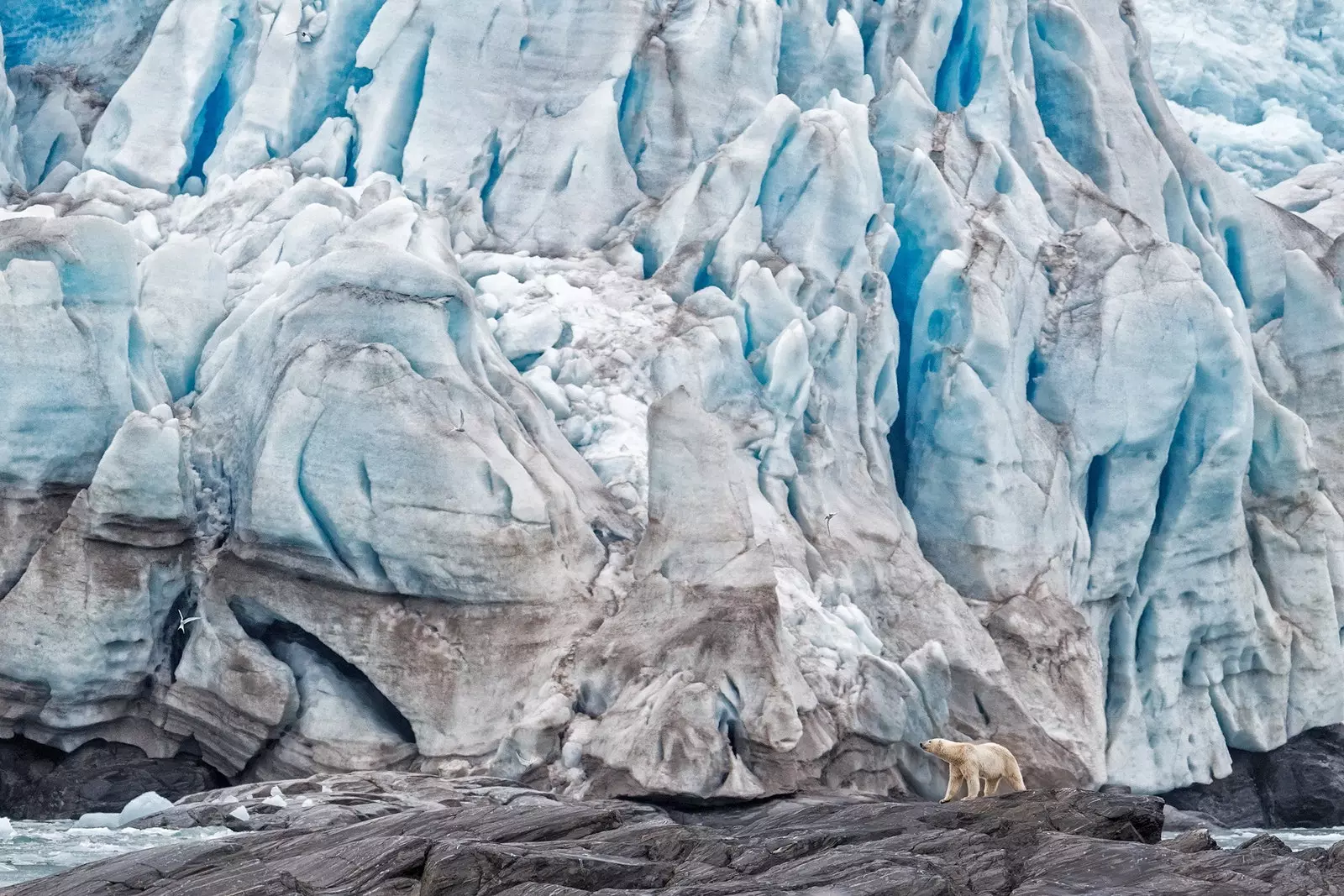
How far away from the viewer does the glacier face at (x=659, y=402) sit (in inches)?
470

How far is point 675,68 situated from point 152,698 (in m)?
8.92

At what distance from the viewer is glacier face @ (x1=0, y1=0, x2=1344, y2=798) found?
39.2ft

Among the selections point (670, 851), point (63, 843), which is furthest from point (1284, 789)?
point (63, 843)

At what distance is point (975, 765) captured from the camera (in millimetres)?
11414

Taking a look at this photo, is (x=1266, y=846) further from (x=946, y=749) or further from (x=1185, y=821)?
(x=1185, y=821)

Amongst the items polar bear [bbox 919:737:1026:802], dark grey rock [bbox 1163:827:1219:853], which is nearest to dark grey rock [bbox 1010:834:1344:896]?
dark grey rock [bbox 1163:827:1219:853]

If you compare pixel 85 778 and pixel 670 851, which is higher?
pixel 85 778

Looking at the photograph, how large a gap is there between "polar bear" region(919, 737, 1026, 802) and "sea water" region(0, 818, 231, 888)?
5217mm

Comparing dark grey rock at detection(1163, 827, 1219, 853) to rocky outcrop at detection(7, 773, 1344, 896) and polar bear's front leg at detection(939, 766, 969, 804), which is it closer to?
rocky outcrop at detection(7, 773, 1344, 896)

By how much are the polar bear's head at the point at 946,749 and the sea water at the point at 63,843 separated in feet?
16.9

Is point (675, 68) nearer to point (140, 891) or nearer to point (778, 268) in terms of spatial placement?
point (778, 268)

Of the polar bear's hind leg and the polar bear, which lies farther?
the polar bear's hind leg

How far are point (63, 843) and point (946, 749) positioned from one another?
6.21 meters

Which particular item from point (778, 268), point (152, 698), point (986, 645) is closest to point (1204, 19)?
point (778, 268)
